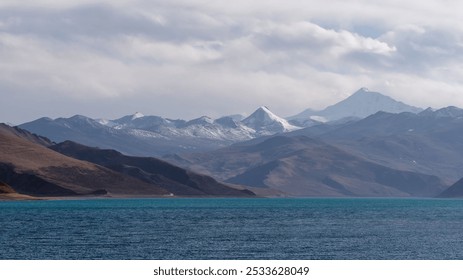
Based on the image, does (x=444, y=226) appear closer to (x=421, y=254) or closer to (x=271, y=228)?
(x=271, y=228)

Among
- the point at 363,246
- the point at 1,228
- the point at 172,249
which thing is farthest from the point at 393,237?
the point at 1,228

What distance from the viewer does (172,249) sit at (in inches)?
4547

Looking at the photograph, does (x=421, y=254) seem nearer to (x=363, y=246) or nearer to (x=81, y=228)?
(x=363, y=246)

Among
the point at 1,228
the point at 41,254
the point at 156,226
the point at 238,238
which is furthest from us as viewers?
the point at 156,226

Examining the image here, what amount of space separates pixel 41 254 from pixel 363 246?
157 ft

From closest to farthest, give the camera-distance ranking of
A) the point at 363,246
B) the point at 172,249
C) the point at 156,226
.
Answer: the point at 172,249 < the point at 363,246 < the point at 156,226

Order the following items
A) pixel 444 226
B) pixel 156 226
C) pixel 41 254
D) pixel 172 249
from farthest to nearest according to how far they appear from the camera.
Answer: pixel 444 226
pixel 156 226
pixel 172 249
pixel 41 254

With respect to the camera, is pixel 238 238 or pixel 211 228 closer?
pixel 238 238

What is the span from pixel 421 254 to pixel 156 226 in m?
67.7

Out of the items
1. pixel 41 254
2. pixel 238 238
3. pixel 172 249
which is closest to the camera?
pixel 41 254

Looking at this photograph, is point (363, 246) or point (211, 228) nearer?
point (363, 246)
